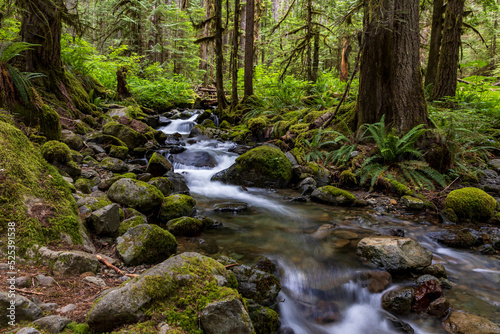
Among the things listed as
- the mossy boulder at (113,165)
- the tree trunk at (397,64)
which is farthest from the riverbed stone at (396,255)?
the mossy boulder at (113,165)

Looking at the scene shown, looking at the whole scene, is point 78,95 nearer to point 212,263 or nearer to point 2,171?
point 2,171

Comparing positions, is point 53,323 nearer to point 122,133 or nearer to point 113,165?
point 113,165

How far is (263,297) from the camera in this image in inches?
123

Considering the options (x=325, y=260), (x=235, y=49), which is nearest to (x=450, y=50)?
(x=235, y=49)

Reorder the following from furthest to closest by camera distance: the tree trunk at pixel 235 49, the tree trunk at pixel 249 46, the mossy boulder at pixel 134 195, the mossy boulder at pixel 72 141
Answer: the tree trunk at pixel 235 49, the tree trunk at pixel 249 46, the mossy boulder at pixel 72 141, the mossy boulder at pixel 134 195

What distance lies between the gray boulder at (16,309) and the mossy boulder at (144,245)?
4.38 ft

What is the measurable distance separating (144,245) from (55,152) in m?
3.08

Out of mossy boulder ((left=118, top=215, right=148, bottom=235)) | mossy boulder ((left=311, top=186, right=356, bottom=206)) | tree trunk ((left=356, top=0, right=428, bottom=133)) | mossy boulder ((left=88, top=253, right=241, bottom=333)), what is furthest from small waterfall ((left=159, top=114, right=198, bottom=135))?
mossy boulder ((left=88, top=253, right=241, bottom=333))

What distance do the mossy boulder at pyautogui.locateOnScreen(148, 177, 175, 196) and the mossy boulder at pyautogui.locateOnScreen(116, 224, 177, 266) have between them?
257 centimetres

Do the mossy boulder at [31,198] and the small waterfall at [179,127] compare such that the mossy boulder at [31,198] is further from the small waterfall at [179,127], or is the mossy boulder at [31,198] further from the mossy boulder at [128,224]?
the small waterfall at [179,127]

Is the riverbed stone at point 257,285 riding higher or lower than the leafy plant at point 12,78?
lower

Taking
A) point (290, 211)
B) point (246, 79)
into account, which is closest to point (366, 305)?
point (290, 211)

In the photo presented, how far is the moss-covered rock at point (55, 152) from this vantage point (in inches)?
194

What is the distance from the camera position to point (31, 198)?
9.41 ft
